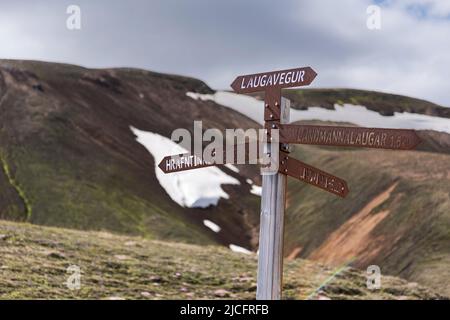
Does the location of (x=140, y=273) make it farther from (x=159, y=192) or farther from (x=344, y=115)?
(x=344, y=115)

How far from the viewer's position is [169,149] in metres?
79.4

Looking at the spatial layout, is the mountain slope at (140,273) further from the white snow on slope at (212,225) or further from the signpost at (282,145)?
the white snow on slope at (212,225)

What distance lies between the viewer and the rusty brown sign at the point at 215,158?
9579 millimetres

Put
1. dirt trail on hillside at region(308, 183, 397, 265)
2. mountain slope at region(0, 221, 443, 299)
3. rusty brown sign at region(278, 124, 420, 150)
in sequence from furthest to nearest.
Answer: dirt trail on hillside at region(308, 183, 397, 265) → mountain slope at region(0, 221, 443, 299) → rusty brown sign at region(278, 124, 420, 150)

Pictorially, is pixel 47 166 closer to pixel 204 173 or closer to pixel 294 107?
pixel 204 173

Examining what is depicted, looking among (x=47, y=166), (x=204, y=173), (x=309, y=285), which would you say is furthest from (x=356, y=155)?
(x=309, y=285)

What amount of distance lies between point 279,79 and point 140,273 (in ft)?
39.8

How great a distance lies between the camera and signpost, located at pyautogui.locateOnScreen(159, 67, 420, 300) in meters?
8.96

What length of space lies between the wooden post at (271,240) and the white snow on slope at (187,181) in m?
55.6

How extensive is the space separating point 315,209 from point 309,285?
39784mm

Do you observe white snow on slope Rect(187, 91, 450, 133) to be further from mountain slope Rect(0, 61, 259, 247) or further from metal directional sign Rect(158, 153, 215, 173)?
metal directional sign Rect(158, 153, 215, 173)

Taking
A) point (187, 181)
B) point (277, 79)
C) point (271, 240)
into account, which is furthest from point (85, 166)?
point (271, 240)

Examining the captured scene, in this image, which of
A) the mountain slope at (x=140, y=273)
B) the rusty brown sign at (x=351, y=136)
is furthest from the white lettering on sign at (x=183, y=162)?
the mountain slope at (x=140, y=273)

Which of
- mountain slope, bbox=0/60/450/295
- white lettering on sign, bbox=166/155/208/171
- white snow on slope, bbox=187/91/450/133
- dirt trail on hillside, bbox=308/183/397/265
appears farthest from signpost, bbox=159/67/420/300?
white snow on slope, bbox=187/91/450/133
